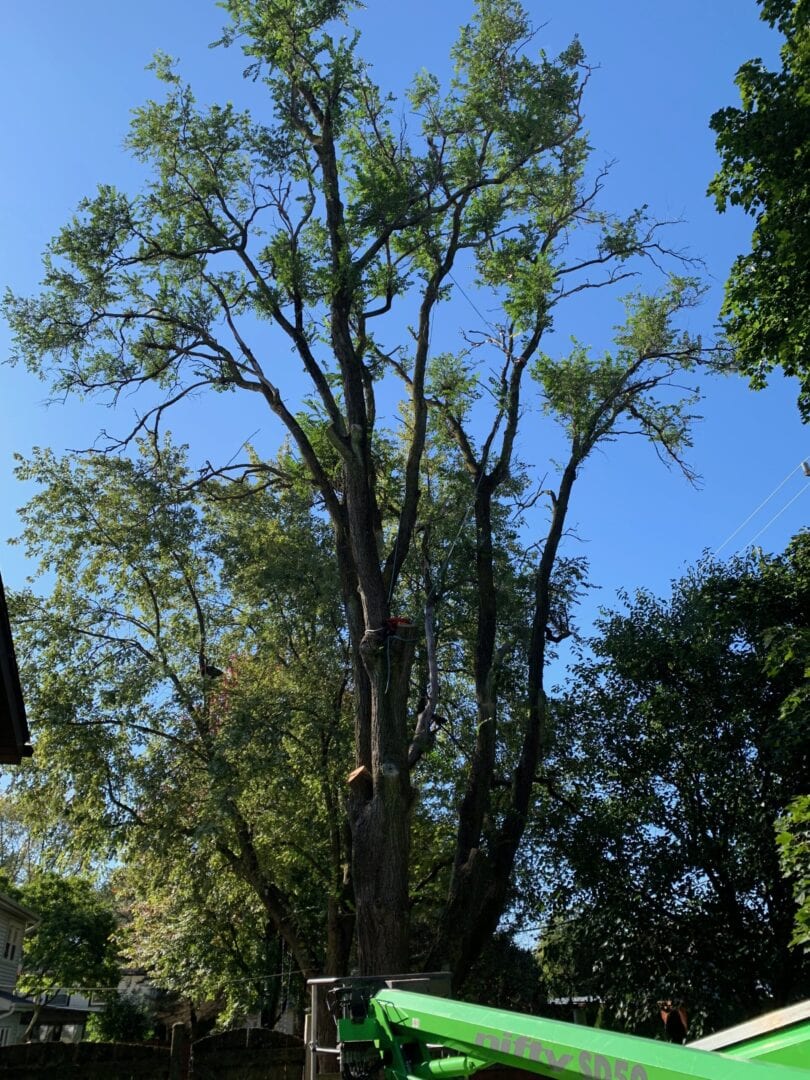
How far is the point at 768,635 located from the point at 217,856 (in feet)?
27.6

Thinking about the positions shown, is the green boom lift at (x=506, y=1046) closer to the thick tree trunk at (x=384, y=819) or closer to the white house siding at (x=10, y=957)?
the thick tree trunk at (x=384, y=819)

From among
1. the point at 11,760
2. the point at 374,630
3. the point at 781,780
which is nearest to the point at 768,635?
the point at 781,780

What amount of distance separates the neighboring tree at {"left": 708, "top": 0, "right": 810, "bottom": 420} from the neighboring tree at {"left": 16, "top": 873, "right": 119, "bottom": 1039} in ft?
90.4

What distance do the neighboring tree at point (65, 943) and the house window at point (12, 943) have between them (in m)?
6.70

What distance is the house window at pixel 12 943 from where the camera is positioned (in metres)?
20.5

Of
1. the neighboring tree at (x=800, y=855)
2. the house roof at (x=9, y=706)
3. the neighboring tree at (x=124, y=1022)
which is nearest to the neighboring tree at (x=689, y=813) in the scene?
the neighboring tree at (x=800, y=855)

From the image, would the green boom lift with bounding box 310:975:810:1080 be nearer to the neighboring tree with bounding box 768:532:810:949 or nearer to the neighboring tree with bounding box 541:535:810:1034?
the neighboring tree with bounding box 768:532:810:949

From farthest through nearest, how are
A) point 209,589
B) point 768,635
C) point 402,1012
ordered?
point 209,589
point 768,635
point 402,1012

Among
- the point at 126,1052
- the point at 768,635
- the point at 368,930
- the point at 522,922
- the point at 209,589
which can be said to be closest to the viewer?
the point at 368,930

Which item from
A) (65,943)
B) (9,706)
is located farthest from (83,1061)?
(65,943)

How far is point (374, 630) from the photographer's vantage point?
28.3 feet

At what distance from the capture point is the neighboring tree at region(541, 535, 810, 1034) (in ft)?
36.3

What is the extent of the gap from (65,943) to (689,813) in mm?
25446

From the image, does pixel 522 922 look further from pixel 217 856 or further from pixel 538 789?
pixel 217 856
